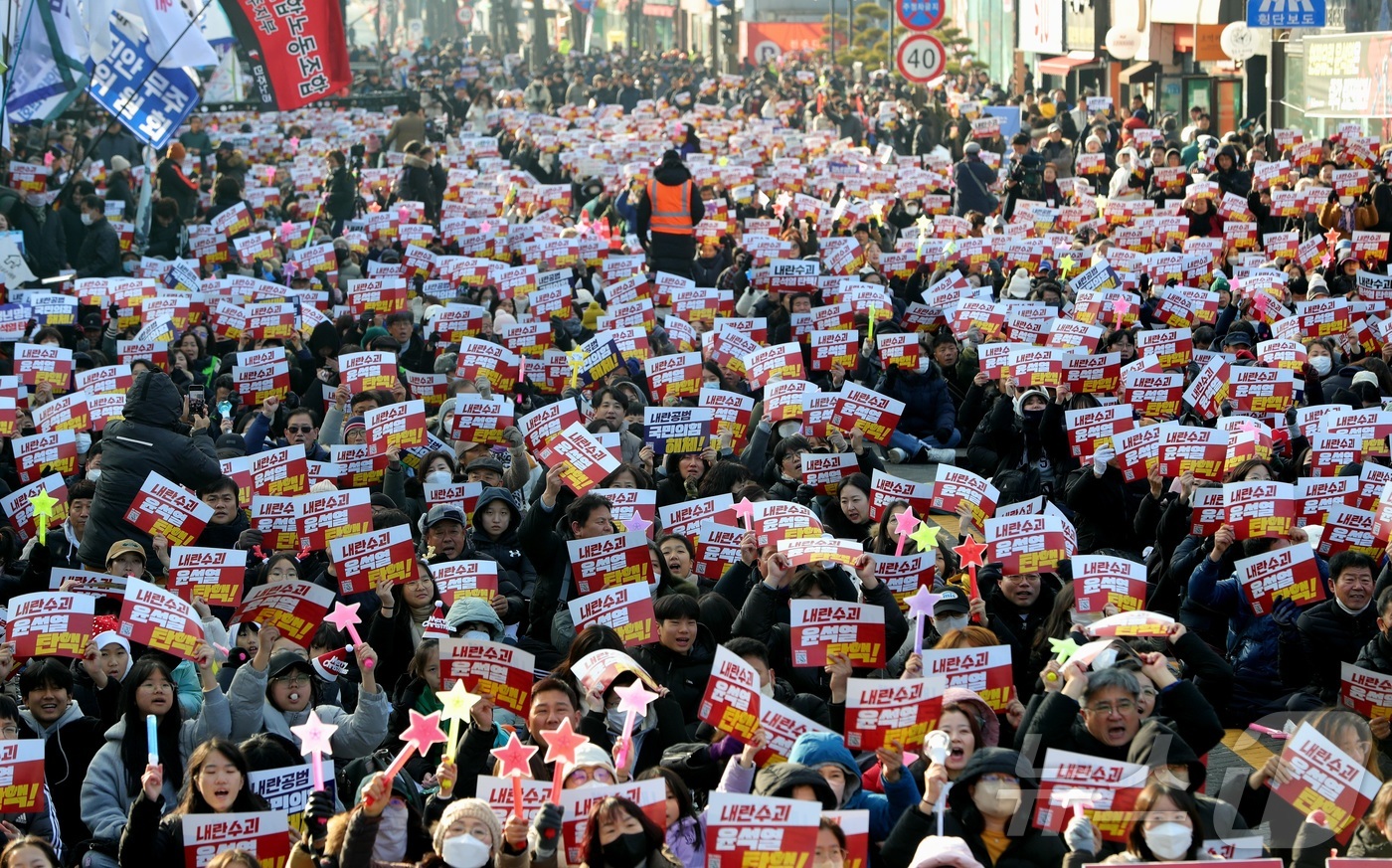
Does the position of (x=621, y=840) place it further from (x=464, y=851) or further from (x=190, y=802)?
(x=190, y=802)

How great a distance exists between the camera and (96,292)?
57.3 feet

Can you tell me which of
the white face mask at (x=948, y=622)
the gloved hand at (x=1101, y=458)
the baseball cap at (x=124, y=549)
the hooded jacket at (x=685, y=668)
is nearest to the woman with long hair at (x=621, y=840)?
the hooded jacket at (x=685, y=668)

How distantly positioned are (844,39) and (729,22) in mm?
3987

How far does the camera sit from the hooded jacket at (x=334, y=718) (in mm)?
7520

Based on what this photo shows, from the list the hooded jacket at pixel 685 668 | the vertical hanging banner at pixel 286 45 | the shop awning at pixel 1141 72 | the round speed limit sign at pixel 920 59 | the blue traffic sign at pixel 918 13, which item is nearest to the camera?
the hooded jacket at pixel 685 668

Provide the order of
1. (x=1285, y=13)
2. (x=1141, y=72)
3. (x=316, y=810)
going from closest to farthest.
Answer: (x=316, y=810), (x=1285, y=13), (x=1141, y=72)

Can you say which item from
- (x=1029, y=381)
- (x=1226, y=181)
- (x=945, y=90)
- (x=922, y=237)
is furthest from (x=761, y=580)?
(x=945, y=90)

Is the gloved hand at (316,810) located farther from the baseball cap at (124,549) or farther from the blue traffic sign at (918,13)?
the blue traffic sign at (918,13)

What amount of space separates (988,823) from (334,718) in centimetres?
258

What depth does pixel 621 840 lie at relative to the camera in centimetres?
581

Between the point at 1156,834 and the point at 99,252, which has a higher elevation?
the point at 99,252

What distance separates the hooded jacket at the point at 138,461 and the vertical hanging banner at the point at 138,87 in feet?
46.9

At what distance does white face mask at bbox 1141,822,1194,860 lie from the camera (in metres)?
5.64

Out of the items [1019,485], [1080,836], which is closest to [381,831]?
[1080,836]
